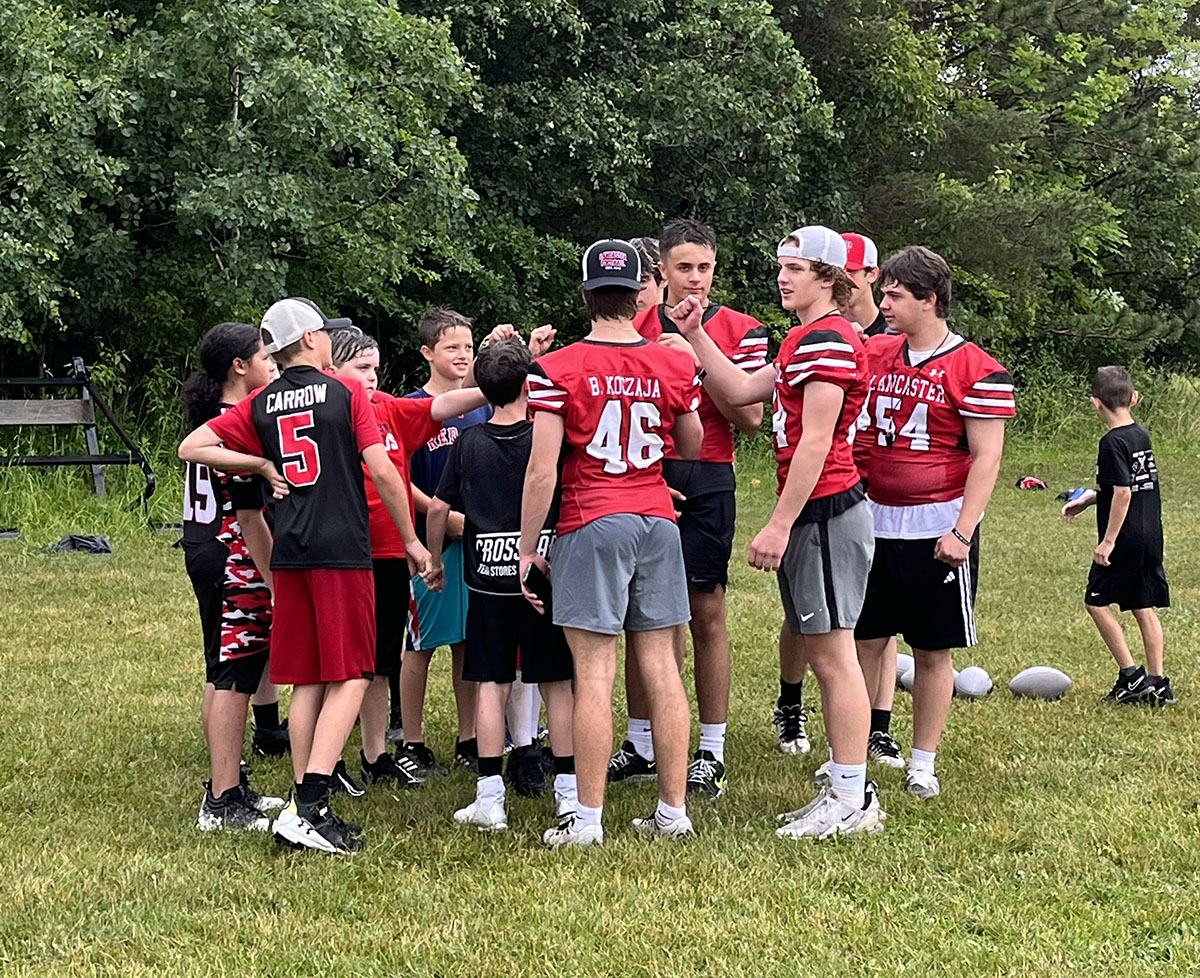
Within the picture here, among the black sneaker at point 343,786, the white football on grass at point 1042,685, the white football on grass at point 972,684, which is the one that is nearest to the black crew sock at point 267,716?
the black sneaker at point 343,786

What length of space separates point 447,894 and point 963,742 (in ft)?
9.35

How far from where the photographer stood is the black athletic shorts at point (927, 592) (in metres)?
5.31

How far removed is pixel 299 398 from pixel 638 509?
119 cm

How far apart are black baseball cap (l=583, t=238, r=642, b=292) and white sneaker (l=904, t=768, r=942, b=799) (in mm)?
2193

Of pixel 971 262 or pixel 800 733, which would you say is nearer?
pixel 800 733

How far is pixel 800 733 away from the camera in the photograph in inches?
247

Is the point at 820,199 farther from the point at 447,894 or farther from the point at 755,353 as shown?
the point at 447,894

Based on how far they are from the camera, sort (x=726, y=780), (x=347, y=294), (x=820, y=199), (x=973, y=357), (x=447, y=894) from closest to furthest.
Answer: (x=447, y=894) < (x=973, y=357) < (x=726, y=780) < (x=347, y=294) < (x=820, y=199)

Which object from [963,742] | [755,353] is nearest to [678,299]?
[755,353]

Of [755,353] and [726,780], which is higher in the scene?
[755,353]

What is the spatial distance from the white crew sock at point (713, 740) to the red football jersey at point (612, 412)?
1.22m

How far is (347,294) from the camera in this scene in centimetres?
1898

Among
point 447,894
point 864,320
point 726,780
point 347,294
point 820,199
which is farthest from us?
point 820,199

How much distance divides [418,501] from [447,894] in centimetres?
196
